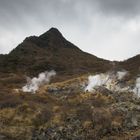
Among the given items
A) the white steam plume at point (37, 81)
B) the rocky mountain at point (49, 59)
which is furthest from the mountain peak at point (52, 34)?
the white steam plume at point (37, 81)

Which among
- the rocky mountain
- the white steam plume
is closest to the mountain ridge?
the rocky mountain

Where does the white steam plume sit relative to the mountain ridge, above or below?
below

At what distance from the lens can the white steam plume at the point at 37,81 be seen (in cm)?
7521

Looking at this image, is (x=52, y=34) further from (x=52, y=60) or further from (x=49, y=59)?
(x=52, y=60)

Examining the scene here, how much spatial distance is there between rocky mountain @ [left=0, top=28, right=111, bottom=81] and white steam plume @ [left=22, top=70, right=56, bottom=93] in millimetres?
2887

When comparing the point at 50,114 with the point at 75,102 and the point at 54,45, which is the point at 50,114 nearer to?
the point at 75,102

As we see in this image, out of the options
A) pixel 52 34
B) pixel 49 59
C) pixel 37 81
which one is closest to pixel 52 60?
pixel 49 59

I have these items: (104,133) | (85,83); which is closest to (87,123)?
(104,133)

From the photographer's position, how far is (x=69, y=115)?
49906 millimetres

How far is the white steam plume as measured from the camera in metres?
75.2

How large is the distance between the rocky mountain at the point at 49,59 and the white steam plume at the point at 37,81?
289 centimetres

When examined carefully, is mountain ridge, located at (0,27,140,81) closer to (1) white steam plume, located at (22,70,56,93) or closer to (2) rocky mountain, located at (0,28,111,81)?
(2) rocky mountain, located at (0,28,111,81)

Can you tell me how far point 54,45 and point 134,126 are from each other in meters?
88.0

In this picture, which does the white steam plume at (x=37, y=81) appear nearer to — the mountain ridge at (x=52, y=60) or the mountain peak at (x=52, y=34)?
the mountain ridge at (x=52, y=60)
